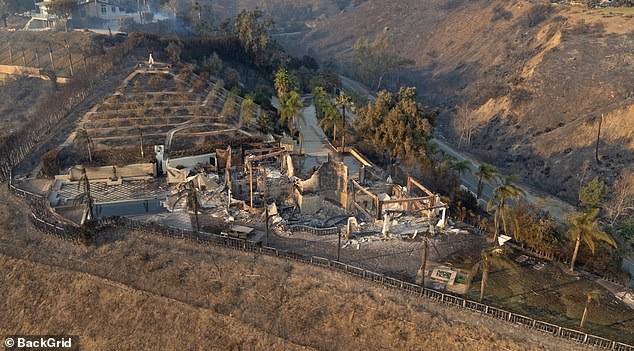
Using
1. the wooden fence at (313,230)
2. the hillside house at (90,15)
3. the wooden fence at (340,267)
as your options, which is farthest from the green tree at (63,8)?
the wooden fence at (313,230)

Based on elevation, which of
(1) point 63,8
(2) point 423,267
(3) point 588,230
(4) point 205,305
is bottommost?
(4) point 205,305

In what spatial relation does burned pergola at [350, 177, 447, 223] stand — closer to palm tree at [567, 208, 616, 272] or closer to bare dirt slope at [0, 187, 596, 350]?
palm tree at [567, 208, 616, 272]

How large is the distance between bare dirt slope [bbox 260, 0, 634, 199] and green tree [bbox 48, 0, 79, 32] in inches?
2778

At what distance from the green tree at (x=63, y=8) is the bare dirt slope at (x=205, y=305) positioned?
258 feet

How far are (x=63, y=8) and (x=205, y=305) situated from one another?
92261mm

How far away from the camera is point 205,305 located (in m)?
31.6

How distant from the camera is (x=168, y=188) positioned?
47844 millimetres

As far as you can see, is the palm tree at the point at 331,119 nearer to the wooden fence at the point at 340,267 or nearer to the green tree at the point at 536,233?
the green tree at the point at 536,233

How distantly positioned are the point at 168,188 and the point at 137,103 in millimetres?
19636

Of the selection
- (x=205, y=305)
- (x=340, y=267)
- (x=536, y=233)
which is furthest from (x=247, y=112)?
(x=536, y=233)

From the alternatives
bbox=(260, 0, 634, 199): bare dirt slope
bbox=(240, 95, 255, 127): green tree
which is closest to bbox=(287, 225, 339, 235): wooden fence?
bbox=(240, 95, 255, 127): green tree

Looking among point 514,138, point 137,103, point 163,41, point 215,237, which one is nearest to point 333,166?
point 215,237

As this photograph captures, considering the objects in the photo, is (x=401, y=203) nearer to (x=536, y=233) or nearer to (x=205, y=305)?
(x=536, y=233)

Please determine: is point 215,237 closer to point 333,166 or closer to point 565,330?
point 333,166
